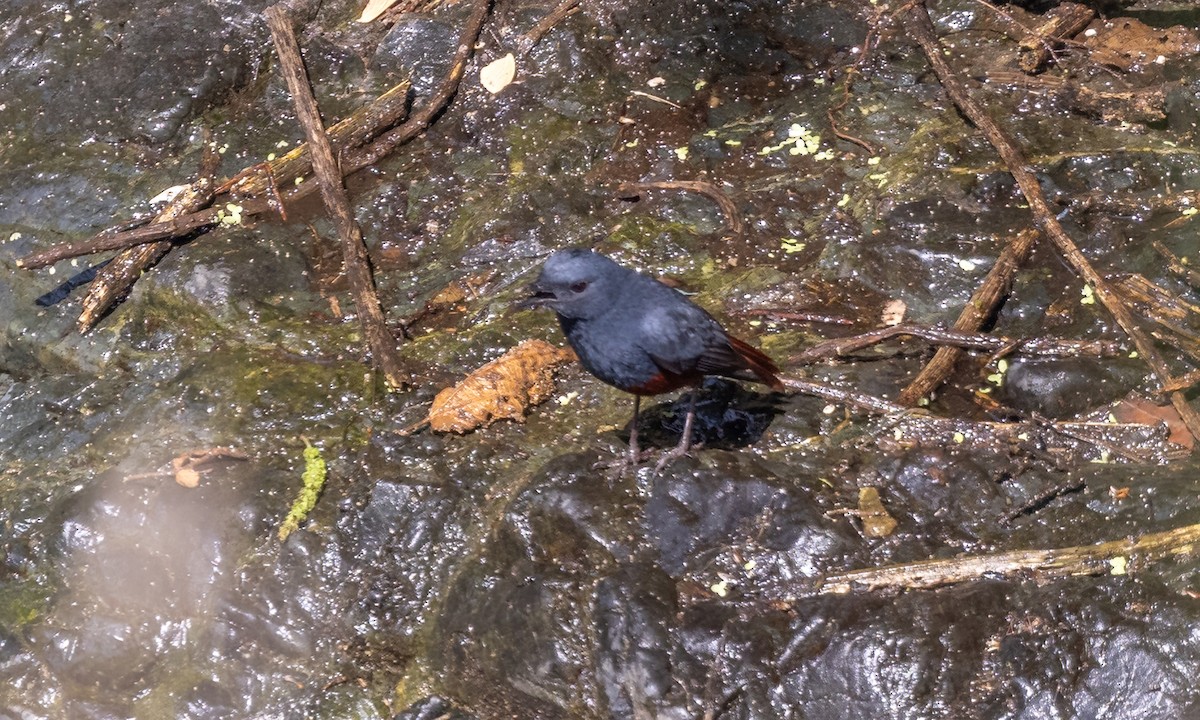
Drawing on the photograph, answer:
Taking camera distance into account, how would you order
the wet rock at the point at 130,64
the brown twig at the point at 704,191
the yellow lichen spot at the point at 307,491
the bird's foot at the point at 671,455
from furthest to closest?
the wet rock at the point at 130,64, the brown twig at the point at 704,191, the yellow lichen spot at the point at 307,491, the bird's foot at the point at 671,455

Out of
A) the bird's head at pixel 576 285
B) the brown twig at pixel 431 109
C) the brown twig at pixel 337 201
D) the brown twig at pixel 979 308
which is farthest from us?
the brown twig at pixel 431 109

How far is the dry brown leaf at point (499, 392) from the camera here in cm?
496

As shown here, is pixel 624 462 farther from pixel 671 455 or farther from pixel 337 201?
pixel 337 201

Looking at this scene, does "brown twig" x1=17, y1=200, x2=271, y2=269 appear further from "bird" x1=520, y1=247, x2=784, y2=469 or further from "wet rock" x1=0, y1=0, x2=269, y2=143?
"bird" x1=520, y1=247, x2=784, y2=469

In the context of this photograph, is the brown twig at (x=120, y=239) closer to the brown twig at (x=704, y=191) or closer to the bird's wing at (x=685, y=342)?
the brown twig at (x=704, y=191)

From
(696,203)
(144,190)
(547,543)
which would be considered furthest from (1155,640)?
(144,190)

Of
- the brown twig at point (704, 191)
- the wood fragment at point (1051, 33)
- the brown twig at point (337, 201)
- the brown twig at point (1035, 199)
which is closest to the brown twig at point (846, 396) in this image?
the brown twig at point (1035, 199)

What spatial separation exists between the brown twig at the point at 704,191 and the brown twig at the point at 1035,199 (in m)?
1.58

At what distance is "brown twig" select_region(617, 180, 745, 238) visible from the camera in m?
6.08

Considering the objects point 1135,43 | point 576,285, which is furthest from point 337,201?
point 1135,43

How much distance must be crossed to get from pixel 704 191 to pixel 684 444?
211 centimetres

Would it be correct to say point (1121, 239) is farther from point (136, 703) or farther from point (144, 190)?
point (144, 190)

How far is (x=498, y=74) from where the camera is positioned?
7.15 m

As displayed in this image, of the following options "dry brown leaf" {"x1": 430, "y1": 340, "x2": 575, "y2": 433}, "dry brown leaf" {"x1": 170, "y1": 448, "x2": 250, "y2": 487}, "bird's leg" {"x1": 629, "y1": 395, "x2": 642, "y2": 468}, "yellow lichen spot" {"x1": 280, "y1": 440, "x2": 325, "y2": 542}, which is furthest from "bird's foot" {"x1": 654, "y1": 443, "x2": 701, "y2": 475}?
"dry brown leaf" {"x1": 170, "y1": 448, "x2": 250, "y2": 487}
